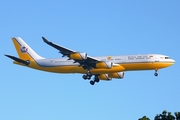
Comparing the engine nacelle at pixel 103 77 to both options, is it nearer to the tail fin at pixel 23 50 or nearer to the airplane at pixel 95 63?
the airplane at pixel 95 63

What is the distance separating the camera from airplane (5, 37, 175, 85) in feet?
348

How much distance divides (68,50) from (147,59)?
13673 mm

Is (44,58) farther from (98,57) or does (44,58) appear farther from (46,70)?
(98,57)

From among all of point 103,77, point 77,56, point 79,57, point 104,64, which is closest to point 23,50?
point 103,77

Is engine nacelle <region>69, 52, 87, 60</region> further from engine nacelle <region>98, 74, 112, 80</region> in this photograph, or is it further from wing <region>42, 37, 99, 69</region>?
engine nacelle <region>98, 74, 112, 80</region>

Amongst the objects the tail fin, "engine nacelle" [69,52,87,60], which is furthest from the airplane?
the tail fin

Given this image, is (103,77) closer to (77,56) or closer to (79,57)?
(79,57)

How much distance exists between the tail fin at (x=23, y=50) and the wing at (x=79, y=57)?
39.0 ft

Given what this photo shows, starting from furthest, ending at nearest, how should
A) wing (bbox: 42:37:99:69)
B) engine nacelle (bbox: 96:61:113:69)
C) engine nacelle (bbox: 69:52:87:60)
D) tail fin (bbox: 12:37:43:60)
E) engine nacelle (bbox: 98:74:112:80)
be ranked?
1. tail fin (bbox: 12:37:43:60)
2. engine nacelle (bbox: 98:74:112:80)
3. engine nacelle (bbox: 96:61:113:69)
4. engine nacelle (bbox: 69:52:87:60)
5. wing (bbox: 42:37:99:69)

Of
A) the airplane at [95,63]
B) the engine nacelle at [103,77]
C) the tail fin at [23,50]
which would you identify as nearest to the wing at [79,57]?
the airplane at [95,63]

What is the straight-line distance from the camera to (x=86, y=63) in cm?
10825

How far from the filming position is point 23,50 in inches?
4688

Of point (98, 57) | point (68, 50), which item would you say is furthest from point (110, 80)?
point (68, 50)

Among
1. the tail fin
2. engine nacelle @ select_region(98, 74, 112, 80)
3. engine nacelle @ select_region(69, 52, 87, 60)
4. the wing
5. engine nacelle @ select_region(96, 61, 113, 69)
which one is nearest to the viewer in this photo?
the wing
